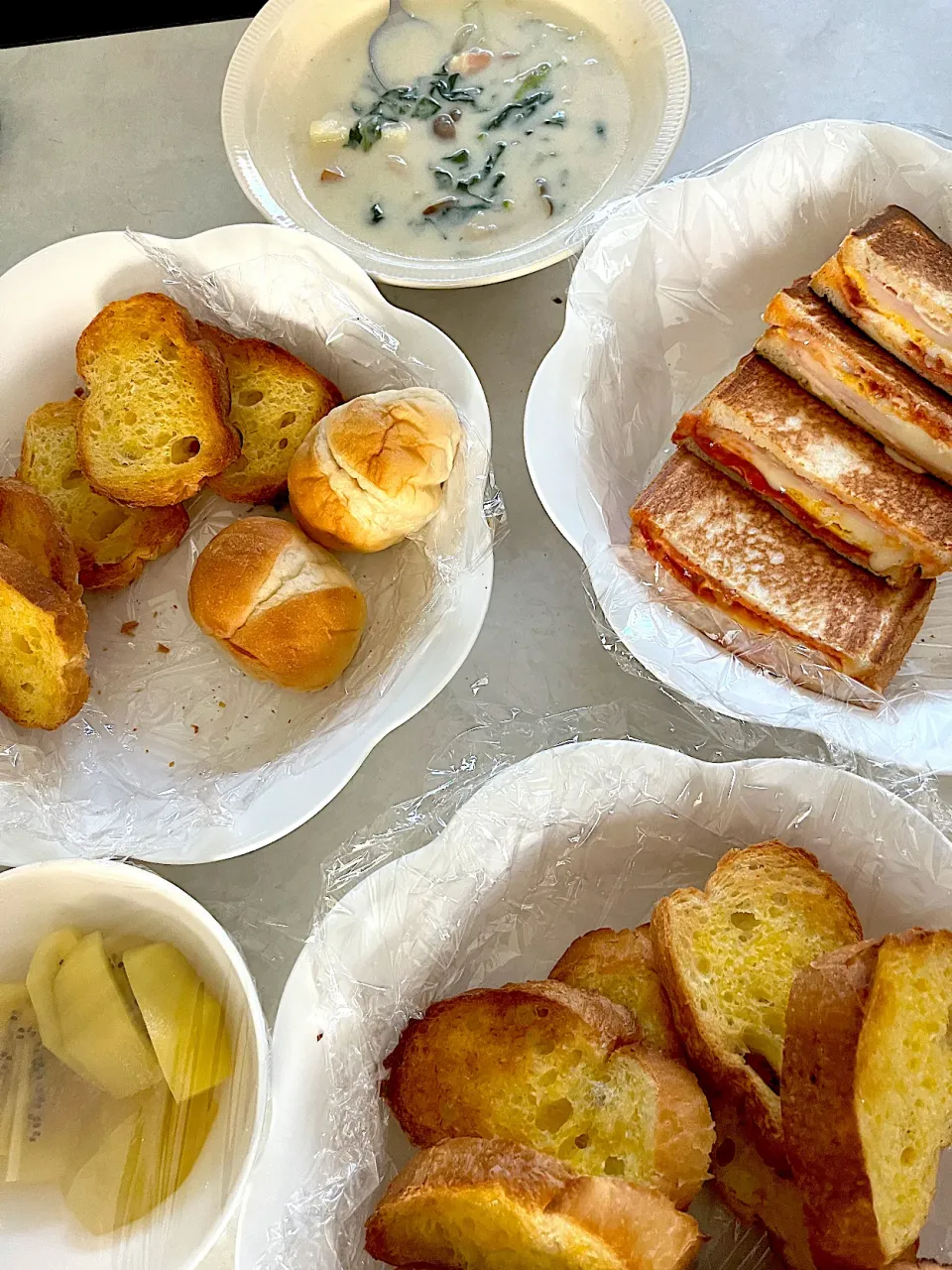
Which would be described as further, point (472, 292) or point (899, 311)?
point (472, 292)

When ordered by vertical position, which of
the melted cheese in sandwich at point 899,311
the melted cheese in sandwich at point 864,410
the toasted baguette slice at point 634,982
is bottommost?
the toasted baguette slice at point 634,982

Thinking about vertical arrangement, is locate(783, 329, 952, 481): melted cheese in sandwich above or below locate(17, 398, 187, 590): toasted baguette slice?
above

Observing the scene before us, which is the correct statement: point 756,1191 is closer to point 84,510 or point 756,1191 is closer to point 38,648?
point 38,648

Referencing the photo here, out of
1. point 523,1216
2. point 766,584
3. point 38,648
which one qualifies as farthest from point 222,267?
point 523,1216

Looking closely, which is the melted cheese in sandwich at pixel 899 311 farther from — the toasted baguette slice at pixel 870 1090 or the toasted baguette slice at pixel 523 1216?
the toasted baguette slice at pixel 523 1216

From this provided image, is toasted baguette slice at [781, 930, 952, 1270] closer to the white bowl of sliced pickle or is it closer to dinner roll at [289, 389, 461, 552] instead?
the white bowl of sliced pickle

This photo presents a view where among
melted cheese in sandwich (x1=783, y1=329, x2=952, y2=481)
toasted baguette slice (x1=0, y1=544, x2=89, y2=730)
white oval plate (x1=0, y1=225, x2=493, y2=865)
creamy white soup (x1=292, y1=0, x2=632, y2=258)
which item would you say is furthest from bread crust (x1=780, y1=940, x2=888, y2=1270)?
creamy white soup (x1=292, y1=0, x2=632, y2=258)

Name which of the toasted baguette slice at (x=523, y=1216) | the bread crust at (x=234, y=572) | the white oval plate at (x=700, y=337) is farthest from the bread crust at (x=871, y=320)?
the toasted baguette slice at (x=523, y=1216)
